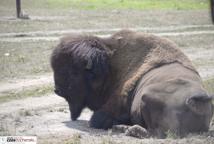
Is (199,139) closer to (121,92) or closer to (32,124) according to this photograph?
(121,92)

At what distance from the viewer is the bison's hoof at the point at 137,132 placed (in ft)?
30.7

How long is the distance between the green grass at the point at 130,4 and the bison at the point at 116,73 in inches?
1493

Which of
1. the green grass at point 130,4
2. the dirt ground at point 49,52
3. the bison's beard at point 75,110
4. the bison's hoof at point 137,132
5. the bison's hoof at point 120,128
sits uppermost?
the bison's hoof at point 137,132

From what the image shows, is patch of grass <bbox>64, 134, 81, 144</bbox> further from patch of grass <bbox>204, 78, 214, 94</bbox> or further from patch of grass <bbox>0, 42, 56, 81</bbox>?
patch of grass <bbox>0, 42, 56, 81</bbox>

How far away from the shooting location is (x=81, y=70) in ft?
34.4

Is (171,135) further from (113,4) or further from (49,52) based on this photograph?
(113,4)

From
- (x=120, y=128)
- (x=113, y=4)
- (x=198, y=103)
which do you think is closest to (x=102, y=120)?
(x=120, y=128)

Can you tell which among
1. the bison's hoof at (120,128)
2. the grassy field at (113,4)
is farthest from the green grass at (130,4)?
the bison's hoof at (120,128)

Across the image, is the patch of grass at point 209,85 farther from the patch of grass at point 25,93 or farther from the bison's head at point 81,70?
the bison's head at point 81,70

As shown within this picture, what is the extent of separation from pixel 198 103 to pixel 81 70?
225 cm

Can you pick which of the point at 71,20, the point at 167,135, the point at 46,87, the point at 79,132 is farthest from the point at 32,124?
the point at 71,20

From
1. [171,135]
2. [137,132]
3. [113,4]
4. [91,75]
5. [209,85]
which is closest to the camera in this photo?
[171,135]

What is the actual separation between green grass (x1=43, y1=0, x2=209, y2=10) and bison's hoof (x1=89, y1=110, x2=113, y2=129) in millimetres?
38423

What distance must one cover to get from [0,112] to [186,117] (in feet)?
13.8
